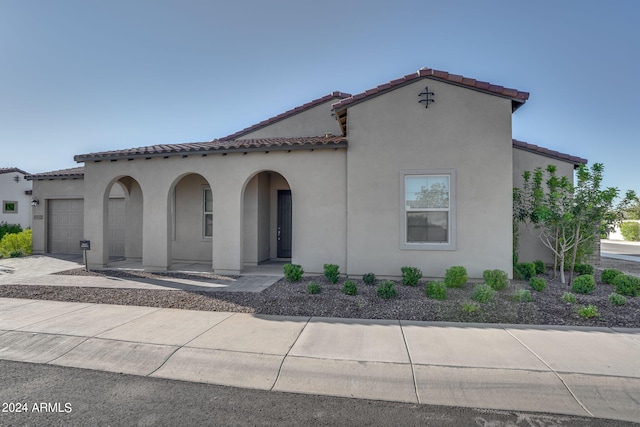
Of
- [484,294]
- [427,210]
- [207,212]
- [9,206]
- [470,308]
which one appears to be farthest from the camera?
[9,206]

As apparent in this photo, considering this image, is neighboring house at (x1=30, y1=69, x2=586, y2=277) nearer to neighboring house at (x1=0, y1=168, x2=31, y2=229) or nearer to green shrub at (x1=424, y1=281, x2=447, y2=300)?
green shrub at (x1=424, y1=281, x2=447, y2=300)

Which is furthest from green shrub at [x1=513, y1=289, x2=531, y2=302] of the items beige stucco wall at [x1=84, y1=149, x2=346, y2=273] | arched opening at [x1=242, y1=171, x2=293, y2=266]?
arched opening at [x1=242, y1=171, x2=293, y2=266]

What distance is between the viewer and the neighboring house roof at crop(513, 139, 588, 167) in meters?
9.91

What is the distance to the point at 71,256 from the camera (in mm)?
12844

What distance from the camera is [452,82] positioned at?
794 centimetres

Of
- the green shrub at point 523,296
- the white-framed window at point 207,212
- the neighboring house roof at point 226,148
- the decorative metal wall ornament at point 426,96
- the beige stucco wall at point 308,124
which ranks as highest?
the beige stucco wall at point 308,124

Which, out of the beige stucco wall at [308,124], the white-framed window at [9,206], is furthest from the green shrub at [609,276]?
the white-framed window at [9,206]

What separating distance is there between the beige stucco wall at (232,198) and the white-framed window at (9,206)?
15706mm

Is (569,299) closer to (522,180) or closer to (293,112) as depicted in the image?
(522,180)

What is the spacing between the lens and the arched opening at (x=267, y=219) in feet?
35.1

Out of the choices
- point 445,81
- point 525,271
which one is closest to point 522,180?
point 525,271


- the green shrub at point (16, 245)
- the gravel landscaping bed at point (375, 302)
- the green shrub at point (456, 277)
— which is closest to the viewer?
the gravel landscaping bed at point (375, 302)

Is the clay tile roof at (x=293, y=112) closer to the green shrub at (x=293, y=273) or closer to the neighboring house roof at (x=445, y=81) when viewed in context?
the neighboring house roof at (x=445, y=81)

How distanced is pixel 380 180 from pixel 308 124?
20.3 feet
